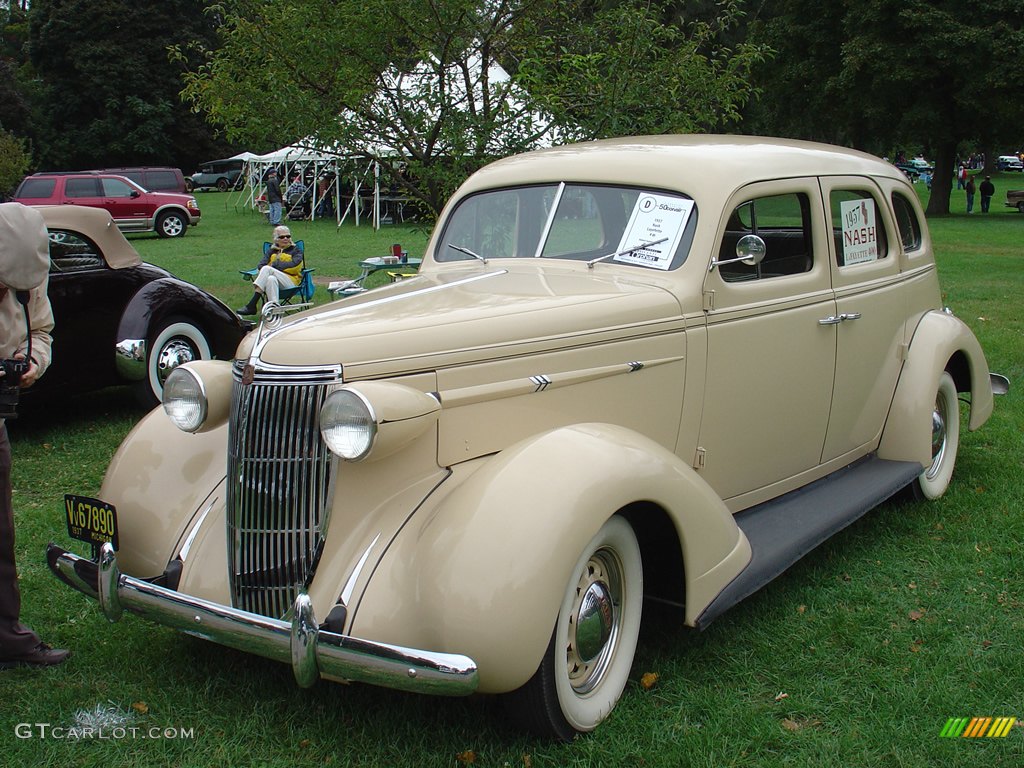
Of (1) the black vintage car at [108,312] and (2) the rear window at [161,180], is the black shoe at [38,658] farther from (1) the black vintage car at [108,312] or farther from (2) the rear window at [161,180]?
(2) the rear window at [161,180]

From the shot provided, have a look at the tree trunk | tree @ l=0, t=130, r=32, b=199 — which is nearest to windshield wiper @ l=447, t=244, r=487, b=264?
tree @ l=0, t=130, r=32, b=199

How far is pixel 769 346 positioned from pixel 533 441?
1.55 metres

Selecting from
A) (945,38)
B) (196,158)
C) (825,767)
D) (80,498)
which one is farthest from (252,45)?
(196,158)

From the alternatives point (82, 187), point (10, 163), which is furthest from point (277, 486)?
point (10, 163)

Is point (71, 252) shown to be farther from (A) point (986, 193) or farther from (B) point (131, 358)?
(A) point (986, 193)

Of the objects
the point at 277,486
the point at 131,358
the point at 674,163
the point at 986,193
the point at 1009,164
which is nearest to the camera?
the point at 277,486

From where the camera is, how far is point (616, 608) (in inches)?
127

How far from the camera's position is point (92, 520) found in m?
3.32

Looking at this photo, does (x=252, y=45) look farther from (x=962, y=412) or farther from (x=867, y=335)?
(x=962, y=412)

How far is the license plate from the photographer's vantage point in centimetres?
326

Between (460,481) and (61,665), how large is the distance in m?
1.75

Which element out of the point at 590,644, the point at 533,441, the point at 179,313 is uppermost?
the point at 533,441

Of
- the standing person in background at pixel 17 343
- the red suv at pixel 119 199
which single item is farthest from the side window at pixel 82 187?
the standing person in background at pixel 17 343

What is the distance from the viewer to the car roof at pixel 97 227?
6.80 meters
